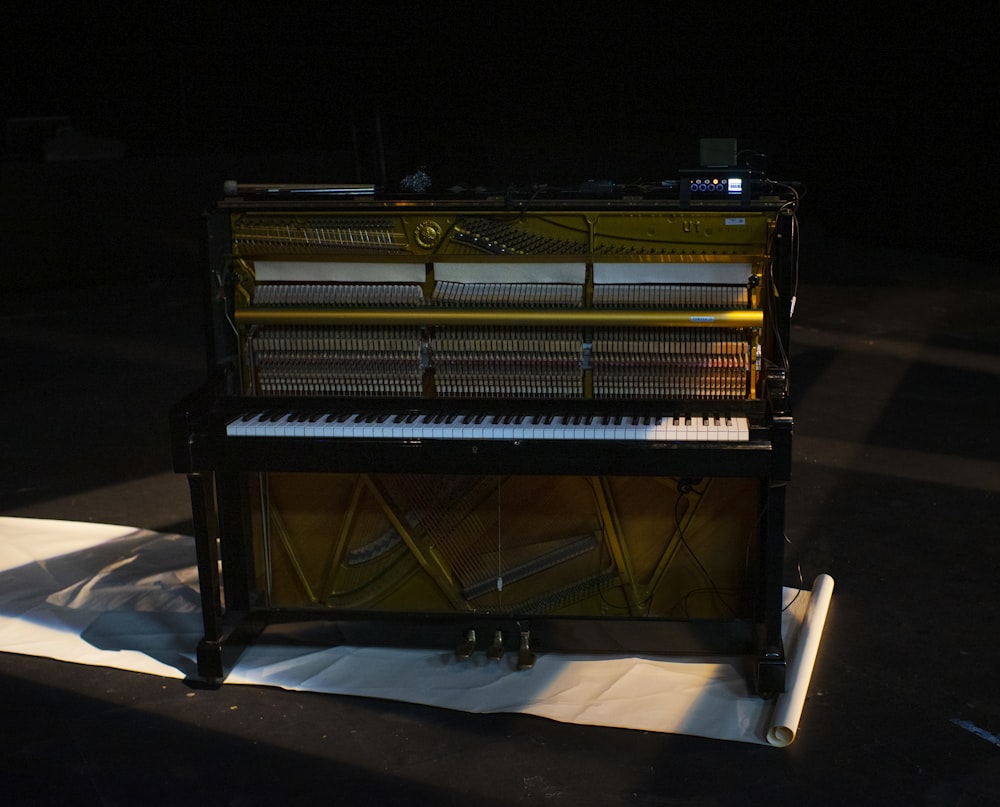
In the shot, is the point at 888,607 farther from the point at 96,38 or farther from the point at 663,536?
the point at 96,38

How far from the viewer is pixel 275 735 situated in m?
3.19

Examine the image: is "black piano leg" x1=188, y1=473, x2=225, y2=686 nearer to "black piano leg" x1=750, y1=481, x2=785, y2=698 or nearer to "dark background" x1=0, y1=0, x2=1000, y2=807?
"dark background" x1=0, y1=0, x2=1000, y2=807

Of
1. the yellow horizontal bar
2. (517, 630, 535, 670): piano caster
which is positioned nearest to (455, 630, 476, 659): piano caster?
(517, 630, 535, 670): piano caster

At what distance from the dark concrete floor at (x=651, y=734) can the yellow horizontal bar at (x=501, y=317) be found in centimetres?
104

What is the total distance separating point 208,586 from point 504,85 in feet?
27.4

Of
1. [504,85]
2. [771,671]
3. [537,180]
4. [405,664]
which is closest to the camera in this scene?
[771,671]

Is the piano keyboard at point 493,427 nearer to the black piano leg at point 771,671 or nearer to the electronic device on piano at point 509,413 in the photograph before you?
the electronic device on piano at point 509,413

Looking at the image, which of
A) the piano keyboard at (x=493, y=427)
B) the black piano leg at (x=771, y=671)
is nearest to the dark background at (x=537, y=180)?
the black piano leg at (x=771, y=671)

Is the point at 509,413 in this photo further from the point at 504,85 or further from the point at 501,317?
the point at 504,85

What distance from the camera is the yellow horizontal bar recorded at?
3.22 meters

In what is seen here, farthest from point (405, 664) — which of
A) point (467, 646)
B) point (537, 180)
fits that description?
point (537, 180)

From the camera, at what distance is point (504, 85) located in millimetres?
11039

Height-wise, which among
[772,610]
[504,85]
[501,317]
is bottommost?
[772,610]

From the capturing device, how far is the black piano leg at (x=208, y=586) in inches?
133
